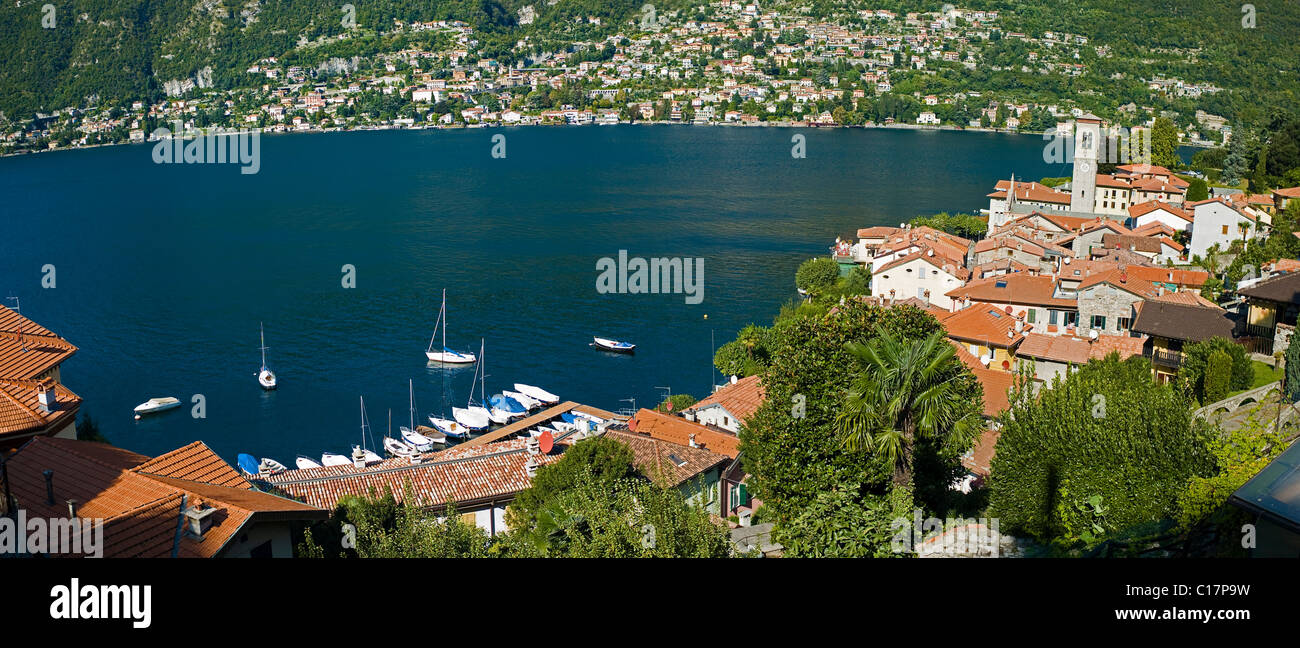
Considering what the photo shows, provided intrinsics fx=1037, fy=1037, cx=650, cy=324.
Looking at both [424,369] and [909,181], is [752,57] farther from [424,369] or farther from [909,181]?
[424,369]

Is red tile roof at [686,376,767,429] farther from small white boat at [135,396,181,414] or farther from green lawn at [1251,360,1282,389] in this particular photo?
small white boat at [135,396,181,414]

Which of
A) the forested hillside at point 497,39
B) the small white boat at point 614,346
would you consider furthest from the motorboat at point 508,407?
the forested hillside at point 497,39

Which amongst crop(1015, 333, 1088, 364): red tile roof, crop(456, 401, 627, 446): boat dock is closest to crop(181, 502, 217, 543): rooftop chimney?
crop(456, 401, 627, 446): boat dock

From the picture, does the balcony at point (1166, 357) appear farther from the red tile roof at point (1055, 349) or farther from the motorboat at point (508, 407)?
the motorboat at point (508, 407)

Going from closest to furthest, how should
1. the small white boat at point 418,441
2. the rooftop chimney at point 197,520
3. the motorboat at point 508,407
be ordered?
the rooftop chimney at point 197,520, the small white boat at point 418,441, the motorboat at point 508,407
